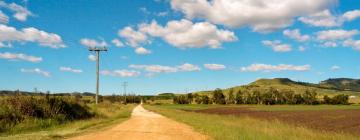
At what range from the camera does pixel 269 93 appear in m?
173

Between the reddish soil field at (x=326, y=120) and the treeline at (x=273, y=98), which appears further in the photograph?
the treeline at (x=273, y=98)

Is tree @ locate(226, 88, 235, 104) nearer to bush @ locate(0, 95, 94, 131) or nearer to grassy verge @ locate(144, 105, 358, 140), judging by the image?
bush @ locate(0, 95, 94, 131)

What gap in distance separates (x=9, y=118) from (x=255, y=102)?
15720 cm

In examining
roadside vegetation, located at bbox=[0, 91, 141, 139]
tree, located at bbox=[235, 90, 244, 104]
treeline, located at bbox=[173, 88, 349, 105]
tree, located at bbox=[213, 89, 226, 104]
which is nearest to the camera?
roadside vegetation, located at bbox=[0, 91, 141, 139]

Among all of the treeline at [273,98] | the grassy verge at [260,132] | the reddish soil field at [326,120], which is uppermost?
the treeline at [273,98]

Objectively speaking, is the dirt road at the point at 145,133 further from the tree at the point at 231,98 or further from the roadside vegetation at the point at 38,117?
the tree at the point at 231,98

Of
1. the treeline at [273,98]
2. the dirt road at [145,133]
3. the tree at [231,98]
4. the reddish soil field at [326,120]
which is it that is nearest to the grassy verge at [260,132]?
the dirt road at [145,133]

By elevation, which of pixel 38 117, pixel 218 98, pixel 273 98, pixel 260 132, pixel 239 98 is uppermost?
pixel 218 98

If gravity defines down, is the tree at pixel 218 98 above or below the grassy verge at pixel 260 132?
above

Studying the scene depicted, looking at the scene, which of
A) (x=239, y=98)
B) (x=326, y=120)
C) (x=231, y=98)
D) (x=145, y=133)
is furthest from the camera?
(x=231, y=98)

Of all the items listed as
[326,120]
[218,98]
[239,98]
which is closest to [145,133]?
[326,120]

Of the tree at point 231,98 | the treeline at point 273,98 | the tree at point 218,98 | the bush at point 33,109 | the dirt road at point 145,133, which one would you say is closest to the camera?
the dirt road at point 145,133

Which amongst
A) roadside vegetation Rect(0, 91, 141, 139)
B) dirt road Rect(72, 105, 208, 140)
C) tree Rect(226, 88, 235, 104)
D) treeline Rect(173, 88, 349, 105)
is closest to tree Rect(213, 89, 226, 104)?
A: treeline Rect(173, 88, 349, 105)

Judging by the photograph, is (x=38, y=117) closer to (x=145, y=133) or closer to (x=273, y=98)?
(x=145, y=133)
